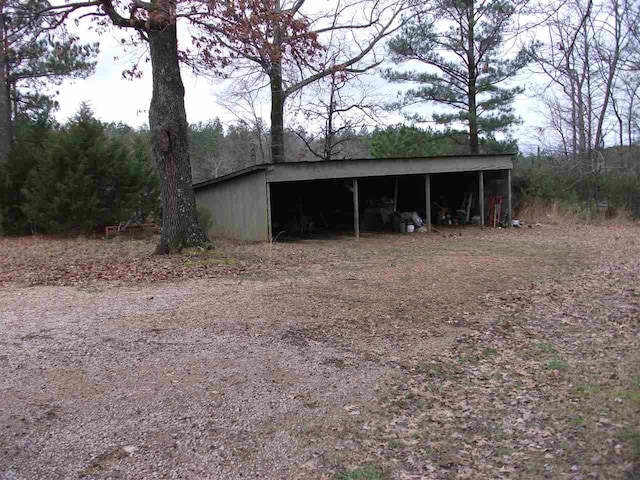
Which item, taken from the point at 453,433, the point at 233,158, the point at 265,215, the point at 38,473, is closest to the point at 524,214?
the point at 265,215

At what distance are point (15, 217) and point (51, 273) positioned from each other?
930 cm

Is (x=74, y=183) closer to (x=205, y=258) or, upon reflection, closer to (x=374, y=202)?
(x=205, y=258)

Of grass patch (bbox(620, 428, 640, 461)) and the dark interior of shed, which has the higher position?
the dark interior of shed

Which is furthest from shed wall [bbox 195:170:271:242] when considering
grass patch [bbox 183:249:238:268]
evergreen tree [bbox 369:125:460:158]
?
evergreen tree [bbox 369:125:460:158]

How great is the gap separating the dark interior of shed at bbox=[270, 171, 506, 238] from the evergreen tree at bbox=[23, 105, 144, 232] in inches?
205

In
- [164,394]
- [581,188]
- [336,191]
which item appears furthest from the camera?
[581,188]

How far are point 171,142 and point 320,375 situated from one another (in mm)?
7622

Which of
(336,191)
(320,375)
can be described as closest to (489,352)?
(320,375)

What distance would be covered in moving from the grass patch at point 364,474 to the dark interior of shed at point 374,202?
586 inches

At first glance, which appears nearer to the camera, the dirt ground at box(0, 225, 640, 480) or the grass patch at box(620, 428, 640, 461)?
the grass patch at box(620, 428, 640, 461)

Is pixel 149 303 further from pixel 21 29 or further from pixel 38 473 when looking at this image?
pixel 21 29

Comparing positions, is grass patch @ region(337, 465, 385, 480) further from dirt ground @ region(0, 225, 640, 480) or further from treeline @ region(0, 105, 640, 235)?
treeline @ region(0, 105, 640, 235)

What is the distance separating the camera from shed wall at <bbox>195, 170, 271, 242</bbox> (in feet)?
47.6

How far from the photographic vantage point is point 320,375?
432 centimetres
